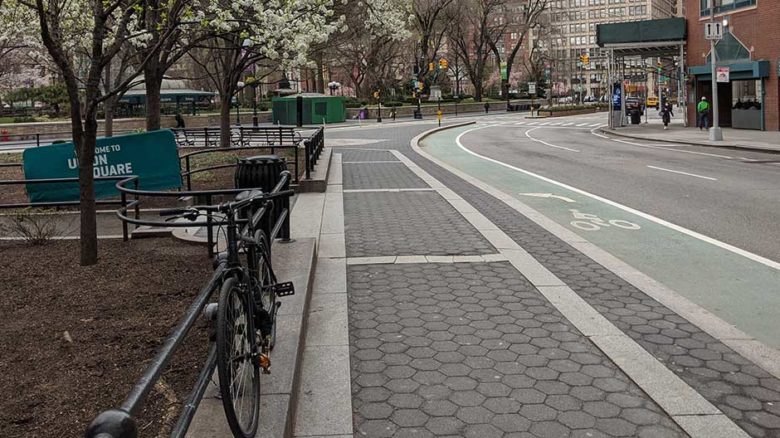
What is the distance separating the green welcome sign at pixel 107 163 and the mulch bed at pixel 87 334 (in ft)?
15.9

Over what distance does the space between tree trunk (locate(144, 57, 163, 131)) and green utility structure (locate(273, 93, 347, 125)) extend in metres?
35.5

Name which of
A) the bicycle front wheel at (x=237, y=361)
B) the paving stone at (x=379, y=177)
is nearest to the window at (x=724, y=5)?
the paving stone at (x=379, y=177)

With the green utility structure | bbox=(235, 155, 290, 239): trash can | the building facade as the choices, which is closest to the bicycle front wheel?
bbox=(235, 155, 290, 239): trash can

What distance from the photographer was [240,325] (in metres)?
3.33

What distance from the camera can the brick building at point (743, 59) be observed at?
103 ft

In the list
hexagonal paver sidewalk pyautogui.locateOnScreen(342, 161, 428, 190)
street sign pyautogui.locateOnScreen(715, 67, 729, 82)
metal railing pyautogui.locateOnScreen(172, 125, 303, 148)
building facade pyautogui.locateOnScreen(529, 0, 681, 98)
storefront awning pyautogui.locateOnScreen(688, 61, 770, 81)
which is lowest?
hexagonal paver sidewalk pyautogui.locateOnScreen(342, 161, 428, 190)

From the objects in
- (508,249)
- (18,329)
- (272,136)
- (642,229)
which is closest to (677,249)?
(642,229)

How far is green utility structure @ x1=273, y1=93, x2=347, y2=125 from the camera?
54294mm

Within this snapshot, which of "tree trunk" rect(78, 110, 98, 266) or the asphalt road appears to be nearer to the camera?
"tree trunk" rect(78, 110, 98, 266)

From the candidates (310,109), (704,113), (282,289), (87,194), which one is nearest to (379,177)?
(87,194)

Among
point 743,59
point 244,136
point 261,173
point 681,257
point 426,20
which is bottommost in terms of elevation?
point 681,257

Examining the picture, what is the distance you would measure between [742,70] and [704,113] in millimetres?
2928

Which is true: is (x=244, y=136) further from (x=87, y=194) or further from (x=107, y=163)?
(x=87, y=194)

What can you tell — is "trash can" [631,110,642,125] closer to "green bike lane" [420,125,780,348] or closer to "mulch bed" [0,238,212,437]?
"green bike lane" [420,125,780,348]
